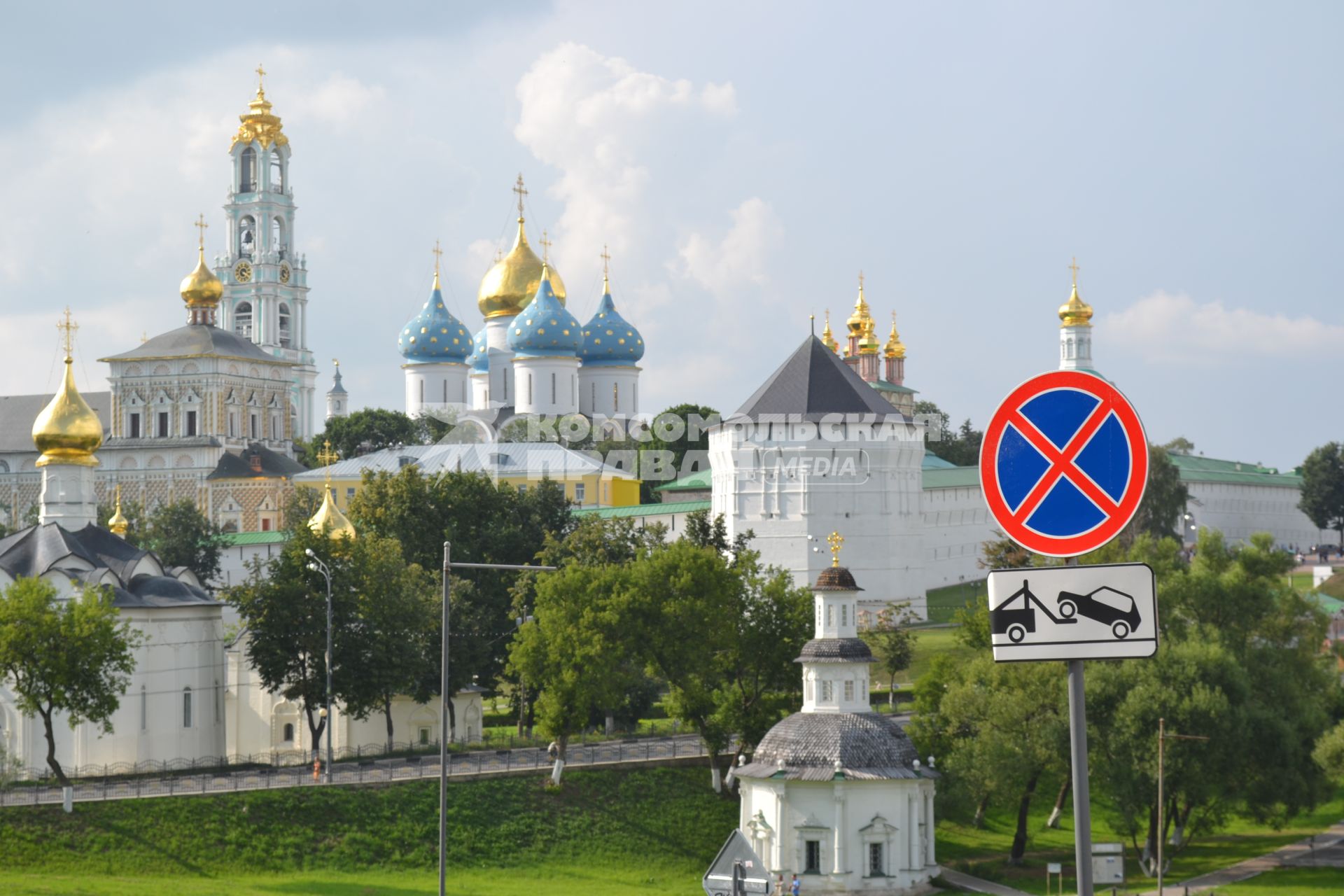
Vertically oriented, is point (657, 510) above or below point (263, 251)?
below

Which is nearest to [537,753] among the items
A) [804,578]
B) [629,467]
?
[804,578]

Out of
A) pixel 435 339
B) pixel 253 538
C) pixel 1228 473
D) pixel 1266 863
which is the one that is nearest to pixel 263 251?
pixel 435 339

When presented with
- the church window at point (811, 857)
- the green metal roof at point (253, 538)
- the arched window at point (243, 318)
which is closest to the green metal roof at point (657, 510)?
the green metal roof at point (253, 538)

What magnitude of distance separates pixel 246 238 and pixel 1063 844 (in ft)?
309

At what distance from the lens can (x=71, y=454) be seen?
53219 mm

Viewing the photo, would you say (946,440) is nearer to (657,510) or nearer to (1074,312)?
(1074,312)

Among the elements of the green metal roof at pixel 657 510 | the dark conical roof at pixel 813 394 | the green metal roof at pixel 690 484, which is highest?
the dark conical roof at pixel 813 394

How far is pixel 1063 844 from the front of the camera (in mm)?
47188

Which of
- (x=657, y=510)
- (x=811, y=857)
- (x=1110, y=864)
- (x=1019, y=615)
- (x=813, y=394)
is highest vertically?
(x=813, y=394)

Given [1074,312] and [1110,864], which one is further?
[1074,312]

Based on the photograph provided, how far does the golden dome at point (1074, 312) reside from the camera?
111250mm

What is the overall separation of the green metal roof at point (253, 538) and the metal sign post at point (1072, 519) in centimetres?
7961

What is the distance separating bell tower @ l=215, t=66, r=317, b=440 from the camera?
420ft

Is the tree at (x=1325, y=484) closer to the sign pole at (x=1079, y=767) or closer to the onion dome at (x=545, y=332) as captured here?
the onion dome at (x=545, y=332)
